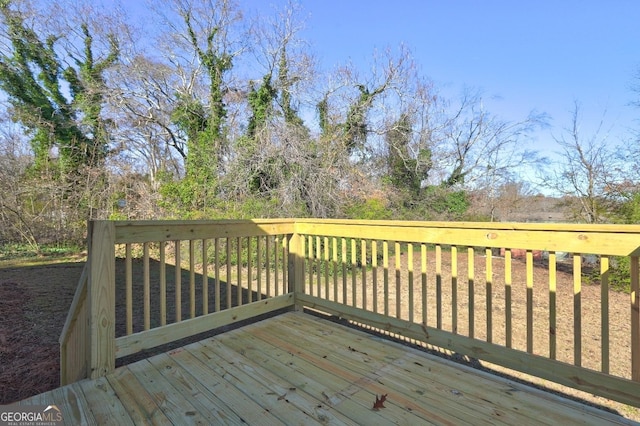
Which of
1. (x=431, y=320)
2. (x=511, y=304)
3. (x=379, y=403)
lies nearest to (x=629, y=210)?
(x=431, y=320)

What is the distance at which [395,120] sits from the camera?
10312mm

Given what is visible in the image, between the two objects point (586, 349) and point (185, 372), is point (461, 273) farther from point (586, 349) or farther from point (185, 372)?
point (185, 372)

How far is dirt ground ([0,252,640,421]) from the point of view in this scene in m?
2.49

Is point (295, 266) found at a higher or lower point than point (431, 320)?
higher

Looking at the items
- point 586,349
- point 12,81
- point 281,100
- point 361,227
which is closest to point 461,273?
point 586,349

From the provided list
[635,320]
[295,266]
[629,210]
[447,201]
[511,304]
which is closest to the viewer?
[635,320]

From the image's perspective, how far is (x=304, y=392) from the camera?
1659mm

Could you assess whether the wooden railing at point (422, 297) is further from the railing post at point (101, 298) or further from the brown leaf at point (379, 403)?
the brown leaf at point (379, 403)

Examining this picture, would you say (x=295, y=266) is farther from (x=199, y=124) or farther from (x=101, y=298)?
(x=199, y=124)

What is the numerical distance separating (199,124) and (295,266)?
8135mm

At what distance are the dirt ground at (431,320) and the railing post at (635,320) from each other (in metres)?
0.64

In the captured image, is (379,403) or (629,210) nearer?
(379,403)

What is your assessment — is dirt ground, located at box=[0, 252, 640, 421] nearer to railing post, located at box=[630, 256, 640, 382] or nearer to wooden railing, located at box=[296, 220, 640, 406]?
wooden railing, located at box=[296, 220, 640, 406]

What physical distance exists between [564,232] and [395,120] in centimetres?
938
